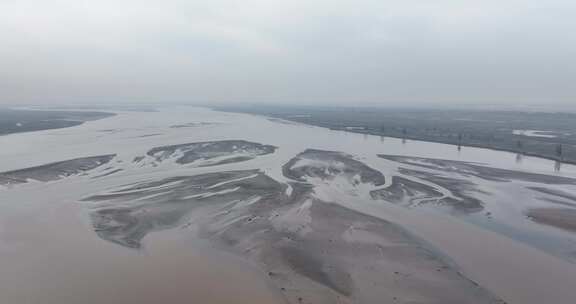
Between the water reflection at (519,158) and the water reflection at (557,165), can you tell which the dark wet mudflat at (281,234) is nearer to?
the water reflection at (557,165)

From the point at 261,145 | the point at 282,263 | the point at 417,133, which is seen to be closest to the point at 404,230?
the point at 282,263

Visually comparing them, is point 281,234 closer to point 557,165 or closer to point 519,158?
point 557,165

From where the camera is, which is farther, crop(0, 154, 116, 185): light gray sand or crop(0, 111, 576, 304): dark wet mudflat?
crop(0, 154, 116, 185): light gray sand

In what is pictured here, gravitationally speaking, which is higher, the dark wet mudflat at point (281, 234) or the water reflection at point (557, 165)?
the water reflection at point (557, 165)

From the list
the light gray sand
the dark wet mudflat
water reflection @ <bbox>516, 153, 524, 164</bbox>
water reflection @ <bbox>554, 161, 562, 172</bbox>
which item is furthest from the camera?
water reflection @ <bbox>516, 153, 524, 164</bbox>

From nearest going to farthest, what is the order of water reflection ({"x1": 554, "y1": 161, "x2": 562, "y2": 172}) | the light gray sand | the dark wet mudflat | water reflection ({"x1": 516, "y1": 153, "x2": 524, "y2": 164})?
1. the dark wet mudflat
2. the light gray sand
3. water reflection ({"x1": 554, "y1": 161, "x2": 562, "y2": 172})
4. water reflection ({"x1": 516, "y1": 153, "x2": 524, "y2": 164})

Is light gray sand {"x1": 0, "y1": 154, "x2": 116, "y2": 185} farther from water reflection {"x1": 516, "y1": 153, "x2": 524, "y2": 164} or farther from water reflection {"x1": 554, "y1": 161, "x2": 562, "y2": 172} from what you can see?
water reflection {"x1": 554, "y1": 161, "x2": 562, "y2": 172}

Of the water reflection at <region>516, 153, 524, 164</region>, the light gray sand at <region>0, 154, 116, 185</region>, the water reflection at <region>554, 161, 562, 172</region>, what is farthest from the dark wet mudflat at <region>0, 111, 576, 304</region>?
the water reflection at <region>516, 153, 524, 164</region>

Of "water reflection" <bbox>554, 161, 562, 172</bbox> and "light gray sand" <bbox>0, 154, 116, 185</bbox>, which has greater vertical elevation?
"water reflection" <bbox>554, 161, 562, 172</bbox>

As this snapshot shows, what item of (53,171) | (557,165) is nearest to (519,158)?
(557,165)

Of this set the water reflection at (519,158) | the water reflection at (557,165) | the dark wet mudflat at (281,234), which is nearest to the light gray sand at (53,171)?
the dark wet mudflat at (281,234)

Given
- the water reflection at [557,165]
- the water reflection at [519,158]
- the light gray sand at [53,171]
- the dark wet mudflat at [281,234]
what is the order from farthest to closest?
the water reflection at [519,158] → the water reflection at [557,165] → the light gray sand at [53,171] → the dark wet mudflat at [281,234]

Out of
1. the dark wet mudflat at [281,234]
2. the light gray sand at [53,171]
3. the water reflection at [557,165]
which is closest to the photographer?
the dark wet mudflat at [281,234]
